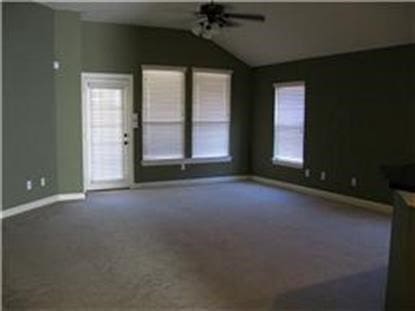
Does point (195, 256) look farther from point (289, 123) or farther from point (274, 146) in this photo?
point (274, 146)

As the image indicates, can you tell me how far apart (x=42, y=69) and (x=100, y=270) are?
11.9ft

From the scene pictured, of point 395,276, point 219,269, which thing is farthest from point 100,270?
point 395,276

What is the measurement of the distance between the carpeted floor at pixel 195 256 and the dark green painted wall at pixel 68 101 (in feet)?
1.73

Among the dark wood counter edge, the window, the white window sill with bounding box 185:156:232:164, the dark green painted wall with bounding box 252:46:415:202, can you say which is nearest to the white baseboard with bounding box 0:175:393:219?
the dark green painted wall with bounding box 252:46:415:202

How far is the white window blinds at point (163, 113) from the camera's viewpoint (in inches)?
333

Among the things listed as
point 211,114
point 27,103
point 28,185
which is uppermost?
point 27,103

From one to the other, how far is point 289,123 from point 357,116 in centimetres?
170

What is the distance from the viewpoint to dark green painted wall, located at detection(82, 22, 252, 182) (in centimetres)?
792

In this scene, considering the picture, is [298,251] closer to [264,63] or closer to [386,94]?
[386,94]

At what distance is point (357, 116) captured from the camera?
712 centimetres

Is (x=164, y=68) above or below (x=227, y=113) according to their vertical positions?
above

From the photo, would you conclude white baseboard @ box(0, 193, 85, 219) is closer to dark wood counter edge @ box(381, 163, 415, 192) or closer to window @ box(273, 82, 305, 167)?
window @ box(273, 82, 305, 167)

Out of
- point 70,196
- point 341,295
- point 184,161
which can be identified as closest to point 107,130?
point 70,196

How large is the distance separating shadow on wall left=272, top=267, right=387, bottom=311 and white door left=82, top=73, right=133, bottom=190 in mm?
5131
